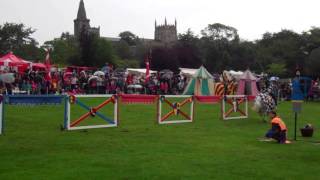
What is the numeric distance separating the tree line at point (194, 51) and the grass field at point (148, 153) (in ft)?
214

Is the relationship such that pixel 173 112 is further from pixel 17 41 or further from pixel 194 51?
pixel 17 41

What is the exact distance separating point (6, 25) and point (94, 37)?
112 ft

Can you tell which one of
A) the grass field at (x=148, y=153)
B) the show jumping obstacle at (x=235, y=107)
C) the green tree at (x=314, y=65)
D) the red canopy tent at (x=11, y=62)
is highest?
the green tree at (x=314, y=65)

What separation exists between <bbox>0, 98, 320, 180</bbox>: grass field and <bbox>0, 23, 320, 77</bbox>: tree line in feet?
214

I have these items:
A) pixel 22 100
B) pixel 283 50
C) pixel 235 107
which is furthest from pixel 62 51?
pixel 22 100

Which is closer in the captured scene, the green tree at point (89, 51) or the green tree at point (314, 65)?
the green tree at point (314, 65)

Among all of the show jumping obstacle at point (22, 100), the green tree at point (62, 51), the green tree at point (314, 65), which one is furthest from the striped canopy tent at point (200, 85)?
the green tree at point (62, 51)

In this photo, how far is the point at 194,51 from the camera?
107562 mm

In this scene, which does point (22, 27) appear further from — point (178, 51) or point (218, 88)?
point (218, 88)

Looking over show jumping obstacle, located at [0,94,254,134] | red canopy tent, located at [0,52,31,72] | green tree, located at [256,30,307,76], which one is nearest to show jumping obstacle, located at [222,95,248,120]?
show jumping obstacle, located at [0,94,254,134]

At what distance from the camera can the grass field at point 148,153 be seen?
10.6 m

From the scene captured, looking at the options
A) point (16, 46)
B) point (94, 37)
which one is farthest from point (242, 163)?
point (16, 46)

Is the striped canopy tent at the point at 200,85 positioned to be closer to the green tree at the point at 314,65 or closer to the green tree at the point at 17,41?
the green tree at the point at 314,65

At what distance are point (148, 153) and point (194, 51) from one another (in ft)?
312
